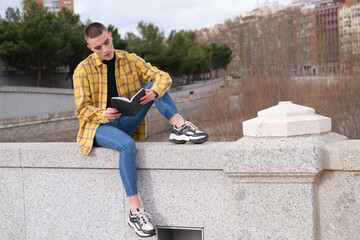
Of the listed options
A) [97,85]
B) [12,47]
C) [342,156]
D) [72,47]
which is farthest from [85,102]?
[72,47]

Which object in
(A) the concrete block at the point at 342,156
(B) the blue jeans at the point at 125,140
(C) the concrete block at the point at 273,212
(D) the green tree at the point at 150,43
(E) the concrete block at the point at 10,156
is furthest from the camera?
(D) the green tree at the point at 150,43

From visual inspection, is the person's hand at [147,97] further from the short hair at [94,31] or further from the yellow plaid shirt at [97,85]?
the short hair at [94,31]

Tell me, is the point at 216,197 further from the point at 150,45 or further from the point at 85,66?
the point at 150,45

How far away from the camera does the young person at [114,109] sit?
3168 mm

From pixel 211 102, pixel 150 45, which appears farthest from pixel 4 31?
pixel 211 102

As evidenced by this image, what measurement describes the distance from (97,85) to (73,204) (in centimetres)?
89

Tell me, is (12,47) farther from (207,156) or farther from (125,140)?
(207,156)

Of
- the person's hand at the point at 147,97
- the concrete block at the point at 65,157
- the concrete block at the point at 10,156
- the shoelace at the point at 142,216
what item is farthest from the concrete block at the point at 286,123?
the concrete block at the point at 10,156

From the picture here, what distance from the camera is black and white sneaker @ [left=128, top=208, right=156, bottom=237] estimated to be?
3.11 meters

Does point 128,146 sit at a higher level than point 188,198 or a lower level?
higher

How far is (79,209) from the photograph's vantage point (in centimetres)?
346

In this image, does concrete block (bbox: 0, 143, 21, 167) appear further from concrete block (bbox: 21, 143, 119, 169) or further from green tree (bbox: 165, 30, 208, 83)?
green tree (bbox: 165, 30, 208, 83)

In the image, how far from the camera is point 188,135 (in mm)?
3312

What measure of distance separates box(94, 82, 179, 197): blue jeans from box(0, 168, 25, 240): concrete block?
0.78 meters
